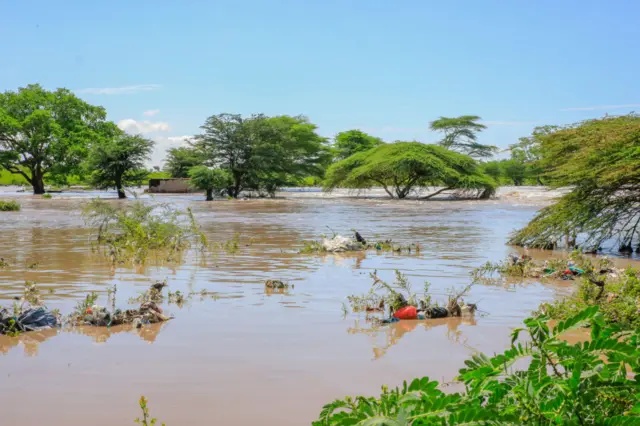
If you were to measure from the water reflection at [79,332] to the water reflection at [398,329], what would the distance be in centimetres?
184

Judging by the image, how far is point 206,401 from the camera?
4.43 metres

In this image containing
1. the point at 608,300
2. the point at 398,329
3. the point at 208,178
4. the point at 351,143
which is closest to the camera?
the point at 398,329

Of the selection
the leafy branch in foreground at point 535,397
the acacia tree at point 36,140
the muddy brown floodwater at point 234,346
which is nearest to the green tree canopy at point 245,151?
the acacia tree at point 36,140

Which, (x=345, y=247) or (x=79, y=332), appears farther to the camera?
(x=345, y=247)

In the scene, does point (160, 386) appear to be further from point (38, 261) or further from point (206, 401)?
point (38, 261)

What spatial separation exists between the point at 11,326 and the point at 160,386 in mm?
2084

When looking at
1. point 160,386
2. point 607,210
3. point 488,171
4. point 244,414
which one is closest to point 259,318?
point 160,386

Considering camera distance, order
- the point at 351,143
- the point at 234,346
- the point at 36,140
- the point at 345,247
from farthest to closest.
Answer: the point at 351,143 → the point at 36,140 → the point at 345,247 → the point at 234,346

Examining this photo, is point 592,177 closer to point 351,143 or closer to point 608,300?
point 608,300

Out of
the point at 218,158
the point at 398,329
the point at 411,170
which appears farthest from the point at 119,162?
the point at 398,329

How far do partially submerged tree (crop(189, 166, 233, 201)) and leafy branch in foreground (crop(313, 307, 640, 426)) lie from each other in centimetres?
4191

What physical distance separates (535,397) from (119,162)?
1804 inches

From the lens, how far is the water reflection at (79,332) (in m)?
5.72

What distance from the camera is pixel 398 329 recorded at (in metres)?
6.50
